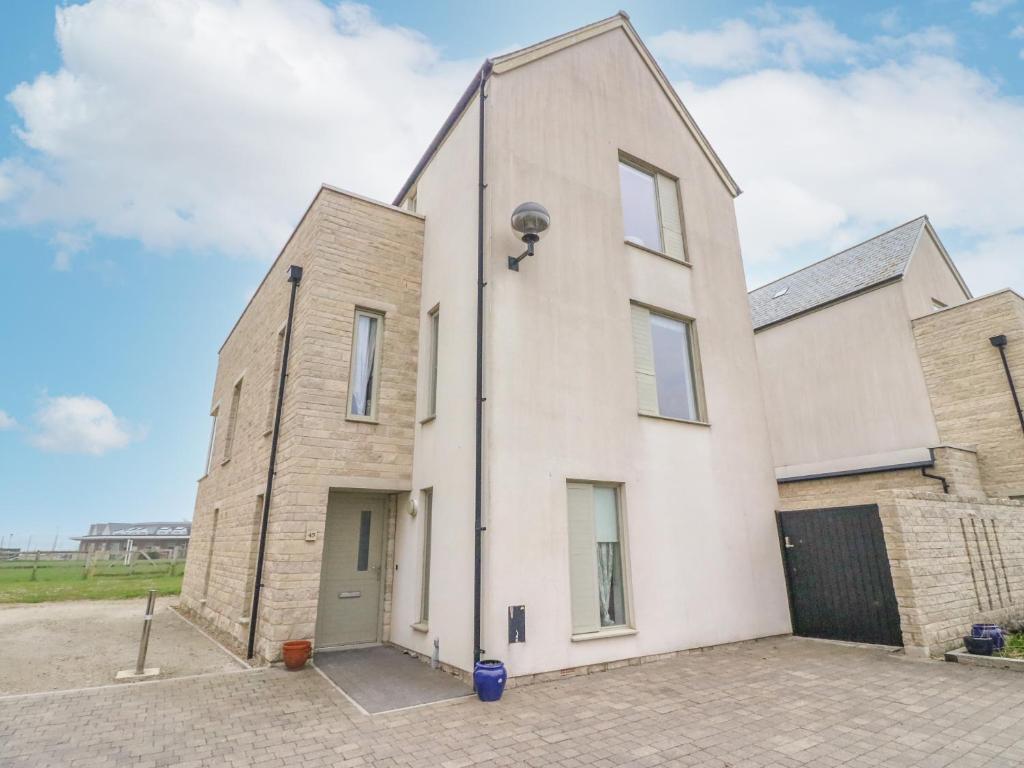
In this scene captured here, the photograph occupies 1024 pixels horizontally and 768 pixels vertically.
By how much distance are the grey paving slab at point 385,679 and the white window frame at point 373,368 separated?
3476mm

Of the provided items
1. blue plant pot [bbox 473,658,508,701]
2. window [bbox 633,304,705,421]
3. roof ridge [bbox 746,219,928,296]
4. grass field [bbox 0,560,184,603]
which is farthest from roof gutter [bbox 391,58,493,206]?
grass field [bbox 0,560,184,603]

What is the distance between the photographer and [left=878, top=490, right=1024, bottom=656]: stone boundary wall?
20.8 feet

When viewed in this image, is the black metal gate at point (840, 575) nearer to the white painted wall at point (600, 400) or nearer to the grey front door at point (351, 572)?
the white painted wall at point (600, 400)

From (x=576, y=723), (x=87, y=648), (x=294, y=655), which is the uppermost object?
(x=294, y=655)

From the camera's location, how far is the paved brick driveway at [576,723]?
11.6 feet

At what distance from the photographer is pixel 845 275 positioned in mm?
15344

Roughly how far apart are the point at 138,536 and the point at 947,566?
173 feet

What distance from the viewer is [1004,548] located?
7.92 metres

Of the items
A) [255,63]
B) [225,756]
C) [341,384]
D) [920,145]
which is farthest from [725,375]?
[255,63]

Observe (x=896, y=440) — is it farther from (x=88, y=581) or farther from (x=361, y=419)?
(x=88, y=581)

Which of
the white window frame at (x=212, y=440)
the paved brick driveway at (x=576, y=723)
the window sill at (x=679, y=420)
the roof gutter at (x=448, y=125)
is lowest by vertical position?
the paved brick driveway at (x=576, y=723)

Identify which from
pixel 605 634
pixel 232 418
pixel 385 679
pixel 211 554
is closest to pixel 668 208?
pixel 605 634

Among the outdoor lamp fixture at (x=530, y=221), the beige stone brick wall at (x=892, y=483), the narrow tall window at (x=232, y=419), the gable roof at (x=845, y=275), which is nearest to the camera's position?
the outdoor lamp fixture at (x=530, y=221)

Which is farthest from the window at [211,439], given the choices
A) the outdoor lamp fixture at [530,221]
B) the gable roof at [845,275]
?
the gable roof at [845,275]
